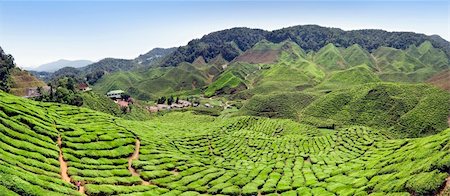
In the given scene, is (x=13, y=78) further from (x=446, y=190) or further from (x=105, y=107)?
(x=446, y=190)

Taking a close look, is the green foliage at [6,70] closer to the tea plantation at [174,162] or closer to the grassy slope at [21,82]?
the grassy slope at [21,82]

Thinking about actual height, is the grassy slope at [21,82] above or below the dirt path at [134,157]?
above

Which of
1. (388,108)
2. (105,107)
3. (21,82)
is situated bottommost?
(388,108)

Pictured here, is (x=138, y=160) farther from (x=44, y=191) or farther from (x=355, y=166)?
(x=355, y=166)

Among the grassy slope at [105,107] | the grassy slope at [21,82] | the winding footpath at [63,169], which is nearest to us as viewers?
the winding footpath at [63,169]

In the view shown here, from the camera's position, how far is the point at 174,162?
234ft

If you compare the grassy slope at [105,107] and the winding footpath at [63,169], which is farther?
the grassy slope at [105,107]

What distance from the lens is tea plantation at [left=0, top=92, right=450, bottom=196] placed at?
162ft

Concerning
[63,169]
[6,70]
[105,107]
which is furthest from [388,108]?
[6,70]

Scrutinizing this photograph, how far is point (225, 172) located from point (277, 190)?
11.9 metres

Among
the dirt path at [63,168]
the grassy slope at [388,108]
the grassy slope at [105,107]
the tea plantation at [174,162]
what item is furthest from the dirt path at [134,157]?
the grassy slope at [388,108]

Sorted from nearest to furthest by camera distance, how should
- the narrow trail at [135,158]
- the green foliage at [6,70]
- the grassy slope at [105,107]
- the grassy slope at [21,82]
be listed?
the narrow trail at [135,158]
the green foliage at [6,70]
the grassy slope at [105,107]
the grassy slope at [21,82]

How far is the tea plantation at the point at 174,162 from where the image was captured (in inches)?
1941

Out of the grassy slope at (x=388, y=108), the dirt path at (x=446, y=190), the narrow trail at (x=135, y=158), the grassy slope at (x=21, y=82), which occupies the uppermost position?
the grassy slope at (x=21, y=82)
